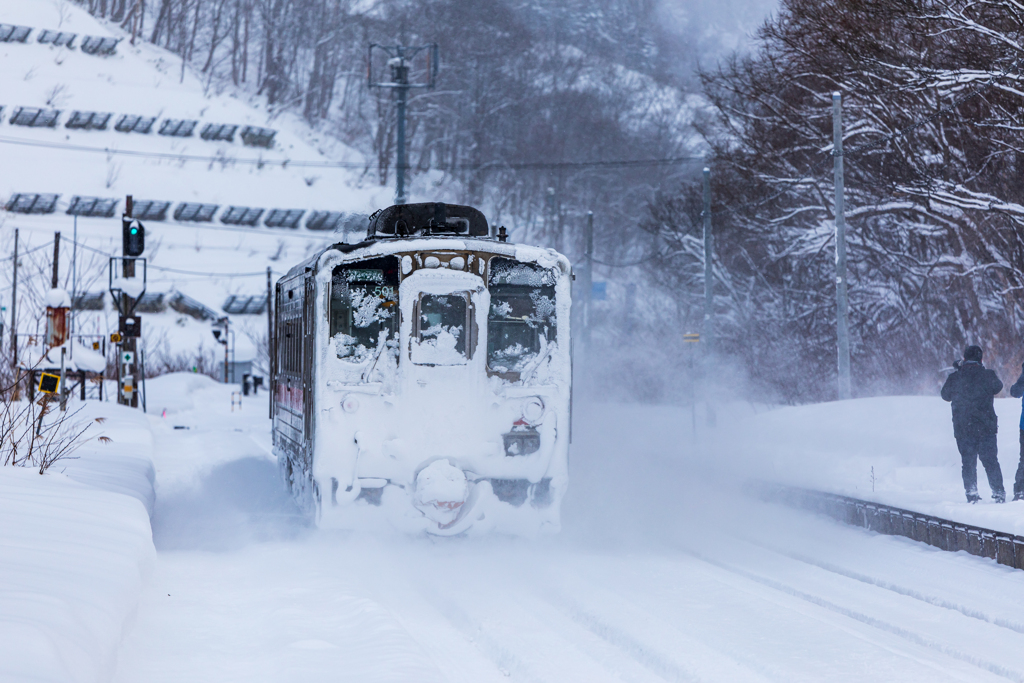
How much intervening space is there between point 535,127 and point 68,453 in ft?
205

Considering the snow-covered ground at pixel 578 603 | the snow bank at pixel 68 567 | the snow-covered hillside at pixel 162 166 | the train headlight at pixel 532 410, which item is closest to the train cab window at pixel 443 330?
the train headlight at pixel 532 410

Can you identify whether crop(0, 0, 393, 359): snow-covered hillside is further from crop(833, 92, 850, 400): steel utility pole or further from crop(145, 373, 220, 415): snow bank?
crop(833, 92, 850, 400): steel utility pole

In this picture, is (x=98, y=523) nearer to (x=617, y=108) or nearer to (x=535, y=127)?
(x=535, y=127)

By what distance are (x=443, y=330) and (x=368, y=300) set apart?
75 cm

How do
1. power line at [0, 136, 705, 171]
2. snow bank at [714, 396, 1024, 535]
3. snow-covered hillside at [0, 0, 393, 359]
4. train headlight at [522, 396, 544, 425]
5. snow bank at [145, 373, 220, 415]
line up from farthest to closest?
power line at [0, 136, 705, 171]
snow-covered hillside at [0, 0, 393, 359]
snow bank at [145, 373, 220, 415]
snow bank at [714, 396, 1024, 535]
train headlight at [522, 396, 544, 425]

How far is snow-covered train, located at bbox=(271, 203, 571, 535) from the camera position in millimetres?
9422

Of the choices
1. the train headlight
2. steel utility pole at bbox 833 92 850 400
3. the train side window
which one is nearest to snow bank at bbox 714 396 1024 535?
steel utility pole at bbox 833 92 850 400

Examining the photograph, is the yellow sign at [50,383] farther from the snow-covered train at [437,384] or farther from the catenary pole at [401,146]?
the catenary pole at [401,146]

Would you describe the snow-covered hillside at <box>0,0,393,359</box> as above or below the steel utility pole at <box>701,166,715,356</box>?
above

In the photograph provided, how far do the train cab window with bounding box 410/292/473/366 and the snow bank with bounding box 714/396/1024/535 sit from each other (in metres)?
5.49

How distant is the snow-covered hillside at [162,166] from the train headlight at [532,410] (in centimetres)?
5085

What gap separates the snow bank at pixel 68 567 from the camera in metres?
4.58

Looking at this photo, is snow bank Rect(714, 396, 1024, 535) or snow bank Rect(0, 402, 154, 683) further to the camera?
snow bank Rect(714, 396, 1024, 535)

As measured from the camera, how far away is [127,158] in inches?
2776
